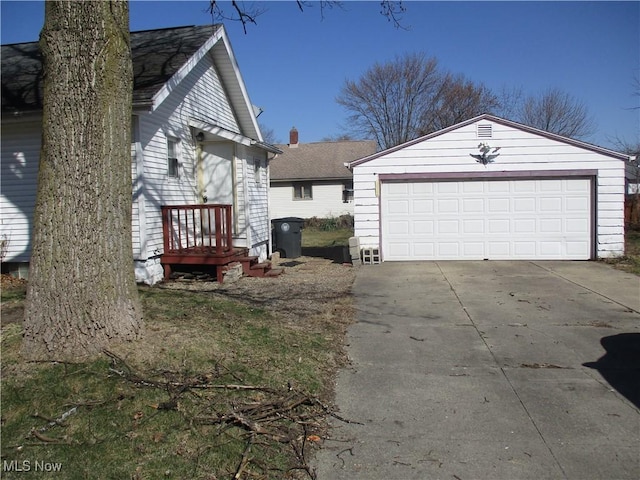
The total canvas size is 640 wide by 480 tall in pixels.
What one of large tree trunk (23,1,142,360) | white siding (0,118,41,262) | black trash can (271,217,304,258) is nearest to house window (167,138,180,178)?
white siding (0,118,41,262)

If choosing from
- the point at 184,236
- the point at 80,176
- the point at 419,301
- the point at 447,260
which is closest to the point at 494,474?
the point at 80,176

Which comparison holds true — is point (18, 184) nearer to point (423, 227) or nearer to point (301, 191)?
point (423, 227)

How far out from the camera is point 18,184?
426 inches

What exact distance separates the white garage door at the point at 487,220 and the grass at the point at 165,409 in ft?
29.6

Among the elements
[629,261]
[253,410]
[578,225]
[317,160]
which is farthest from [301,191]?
[253,410]

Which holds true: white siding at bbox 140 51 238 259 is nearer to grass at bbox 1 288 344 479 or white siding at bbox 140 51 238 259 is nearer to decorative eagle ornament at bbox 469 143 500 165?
grass at bbox 1 288 344 479

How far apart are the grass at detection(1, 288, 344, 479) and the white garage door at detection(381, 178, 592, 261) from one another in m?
9.03

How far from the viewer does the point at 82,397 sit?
432 centimetres

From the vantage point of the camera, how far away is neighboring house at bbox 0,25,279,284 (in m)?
10.2

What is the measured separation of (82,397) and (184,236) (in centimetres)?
781

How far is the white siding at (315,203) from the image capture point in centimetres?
3153

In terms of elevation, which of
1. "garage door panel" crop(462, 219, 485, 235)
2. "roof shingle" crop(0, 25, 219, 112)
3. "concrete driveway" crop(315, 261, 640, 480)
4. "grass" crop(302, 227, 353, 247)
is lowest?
"concrete driveway" crop(315, 261, 640, 480)

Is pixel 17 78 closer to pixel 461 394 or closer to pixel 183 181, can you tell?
pixel 183 181

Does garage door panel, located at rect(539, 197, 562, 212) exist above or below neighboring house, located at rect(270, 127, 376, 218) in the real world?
below
